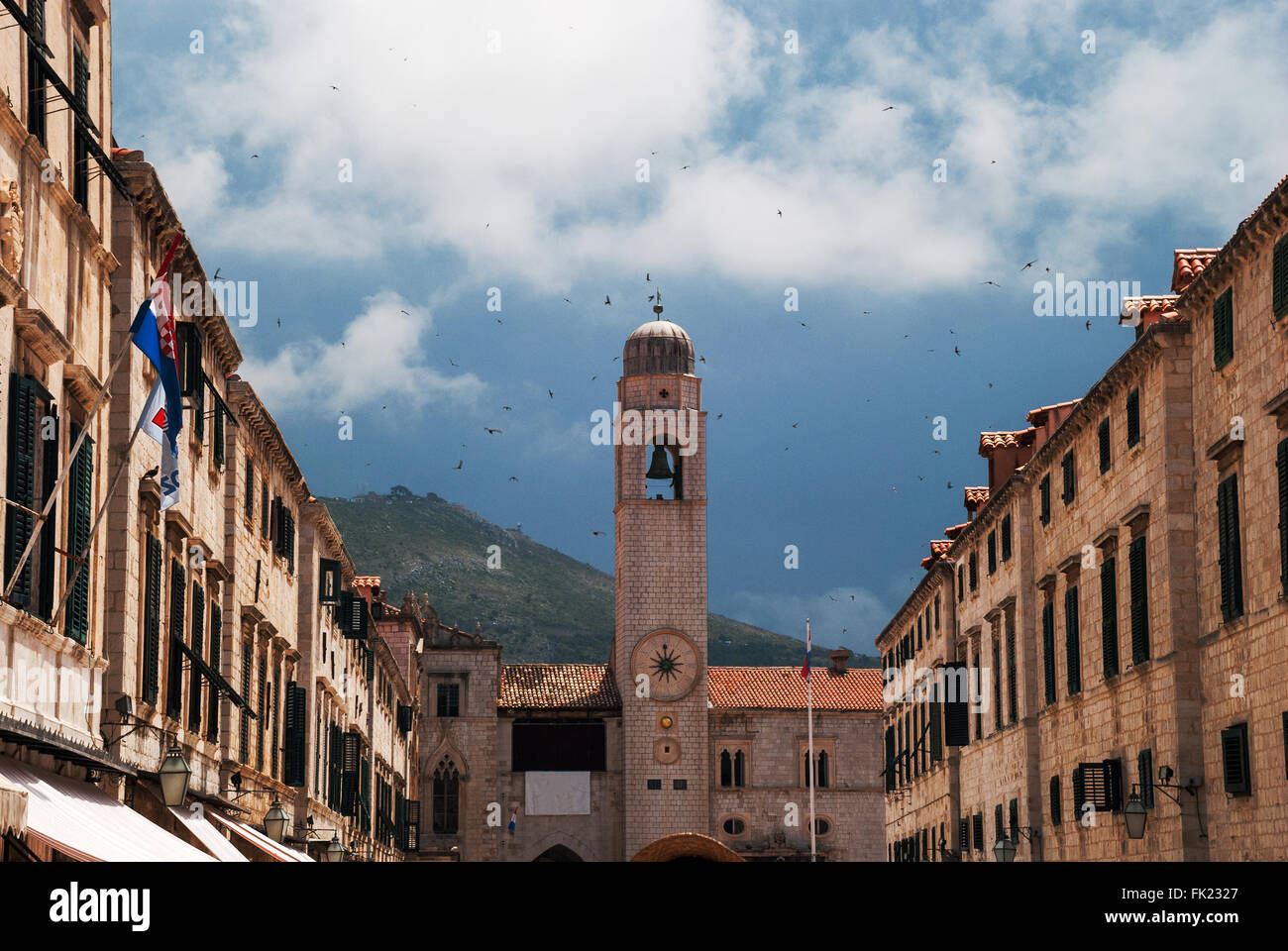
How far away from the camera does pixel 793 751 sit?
88000 millimetres

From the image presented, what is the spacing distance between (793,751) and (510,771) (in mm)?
14230

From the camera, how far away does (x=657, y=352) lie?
293ft

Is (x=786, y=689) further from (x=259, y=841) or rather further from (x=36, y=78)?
(x=36, y=78)

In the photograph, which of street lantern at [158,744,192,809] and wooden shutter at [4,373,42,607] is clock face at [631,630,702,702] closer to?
street lantern at [158,744,192,809]

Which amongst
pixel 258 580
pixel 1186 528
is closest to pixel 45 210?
pixel 258 580

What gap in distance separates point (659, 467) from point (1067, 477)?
5105cm

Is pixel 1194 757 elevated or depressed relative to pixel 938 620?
depressed

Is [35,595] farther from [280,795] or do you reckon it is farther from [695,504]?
[695,504]

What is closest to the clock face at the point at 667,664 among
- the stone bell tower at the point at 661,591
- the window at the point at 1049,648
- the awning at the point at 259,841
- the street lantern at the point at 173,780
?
the stone bell tower at the point at 661,591

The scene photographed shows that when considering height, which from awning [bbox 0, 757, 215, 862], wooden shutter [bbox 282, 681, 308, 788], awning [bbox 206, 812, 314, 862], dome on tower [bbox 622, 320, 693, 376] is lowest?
awning [bbox 206, 812, 314, 862]

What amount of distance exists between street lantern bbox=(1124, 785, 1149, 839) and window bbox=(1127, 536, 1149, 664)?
8.52 feet

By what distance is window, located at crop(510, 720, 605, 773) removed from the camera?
85188 millimetres

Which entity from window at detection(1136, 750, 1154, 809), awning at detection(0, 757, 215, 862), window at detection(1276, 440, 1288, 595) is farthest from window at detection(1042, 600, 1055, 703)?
awning at detection(0, 757, 215, 862)

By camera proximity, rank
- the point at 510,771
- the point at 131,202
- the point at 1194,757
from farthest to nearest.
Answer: the point at 510,771 → the point at 1194,757 → the point at 131,202
